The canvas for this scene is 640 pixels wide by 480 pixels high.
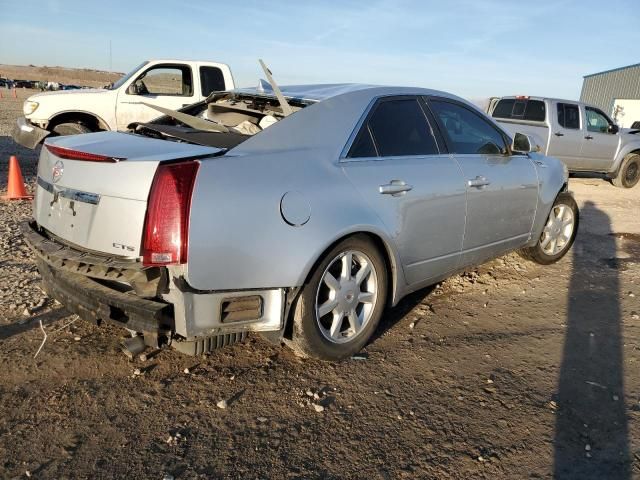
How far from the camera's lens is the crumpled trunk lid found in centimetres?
255

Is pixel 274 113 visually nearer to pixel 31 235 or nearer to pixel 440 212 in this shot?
pixel 440 212

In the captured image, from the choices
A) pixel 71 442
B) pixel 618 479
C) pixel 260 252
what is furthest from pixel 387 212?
pixel 71 442

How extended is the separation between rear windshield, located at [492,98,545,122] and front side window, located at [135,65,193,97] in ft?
22.5

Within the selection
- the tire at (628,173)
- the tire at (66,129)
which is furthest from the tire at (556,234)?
the tire at (628,173)

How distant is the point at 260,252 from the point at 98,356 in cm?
133

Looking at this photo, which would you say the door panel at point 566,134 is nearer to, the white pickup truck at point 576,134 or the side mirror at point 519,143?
the white pickup truck at point 576,134

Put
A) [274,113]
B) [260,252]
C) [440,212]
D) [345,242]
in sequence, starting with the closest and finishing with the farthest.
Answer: [260,252] < [345,242] < [440,212] < [274,113]

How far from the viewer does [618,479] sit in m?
2.38

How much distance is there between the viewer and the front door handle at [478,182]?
12.8 ft

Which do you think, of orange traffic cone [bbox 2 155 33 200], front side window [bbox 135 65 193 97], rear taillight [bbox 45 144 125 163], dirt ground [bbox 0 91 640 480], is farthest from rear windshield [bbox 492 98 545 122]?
rear taillight [bbox 45 144 125 163]

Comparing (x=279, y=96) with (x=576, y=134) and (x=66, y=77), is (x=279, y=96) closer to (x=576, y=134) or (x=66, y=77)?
(x=576, y=134)

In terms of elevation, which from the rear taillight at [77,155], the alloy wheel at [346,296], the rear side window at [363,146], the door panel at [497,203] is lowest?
the alloy wheel at [346,296]

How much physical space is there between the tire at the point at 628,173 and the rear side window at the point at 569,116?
1.96 meters

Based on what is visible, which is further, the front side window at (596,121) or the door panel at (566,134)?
the front side window at (596,121)
